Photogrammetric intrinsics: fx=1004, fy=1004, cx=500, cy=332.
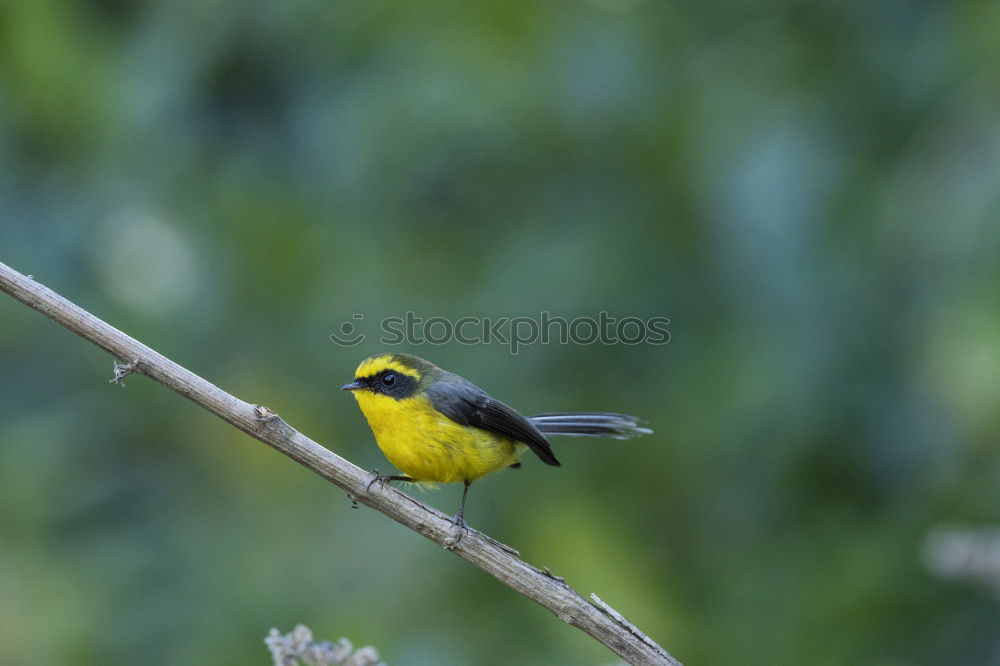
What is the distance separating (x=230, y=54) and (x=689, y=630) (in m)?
3.30

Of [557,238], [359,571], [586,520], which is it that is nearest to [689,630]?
[586,520]

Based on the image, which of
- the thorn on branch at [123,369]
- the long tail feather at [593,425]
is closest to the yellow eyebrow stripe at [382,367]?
the long tail feather at [593,425]

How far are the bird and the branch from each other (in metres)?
1.01

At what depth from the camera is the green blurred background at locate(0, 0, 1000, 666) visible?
3.68 meters

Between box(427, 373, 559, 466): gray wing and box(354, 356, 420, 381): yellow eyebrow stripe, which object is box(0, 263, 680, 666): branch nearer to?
box(427, 373, 559, 466): gray wing

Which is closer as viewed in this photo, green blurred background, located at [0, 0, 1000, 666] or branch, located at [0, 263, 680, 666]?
branch, located at [0, 263, 680, 666]

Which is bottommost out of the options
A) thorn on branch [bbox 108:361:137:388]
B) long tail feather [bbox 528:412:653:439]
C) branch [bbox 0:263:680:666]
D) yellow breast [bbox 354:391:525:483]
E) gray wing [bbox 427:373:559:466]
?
thorn on branch [bbox 108:361:137:388]

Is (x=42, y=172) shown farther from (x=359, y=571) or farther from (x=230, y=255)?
(x=359, y=571)

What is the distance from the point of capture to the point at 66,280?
425 centimetres

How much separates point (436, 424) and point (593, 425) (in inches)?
30.8

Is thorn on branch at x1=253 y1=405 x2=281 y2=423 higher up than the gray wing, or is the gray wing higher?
the gray wing

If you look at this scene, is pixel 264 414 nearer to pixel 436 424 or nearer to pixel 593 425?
pixel 436 424

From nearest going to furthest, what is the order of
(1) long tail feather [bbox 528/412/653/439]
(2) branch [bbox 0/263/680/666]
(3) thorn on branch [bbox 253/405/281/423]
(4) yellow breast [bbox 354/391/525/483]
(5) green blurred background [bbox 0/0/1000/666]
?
(2) branch [bbox 0/263/680/666]
(3) thorn on branch [bbox 253/405/281/423]
(4) yellow breast [bbox 354/391/525/483]
(5) green blurred background [bbox 0/0/1000/666]
(1) long tail feather [bbox 528/412/653/439]

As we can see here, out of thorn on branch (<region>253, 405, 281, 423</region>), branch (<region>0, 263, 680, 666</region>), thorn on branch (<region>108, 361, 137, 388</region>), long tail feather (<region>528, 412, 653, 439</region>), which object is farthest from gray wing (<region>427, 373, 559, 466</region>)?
thorn on branch (<region>108, 361, 137, 388</region>)
